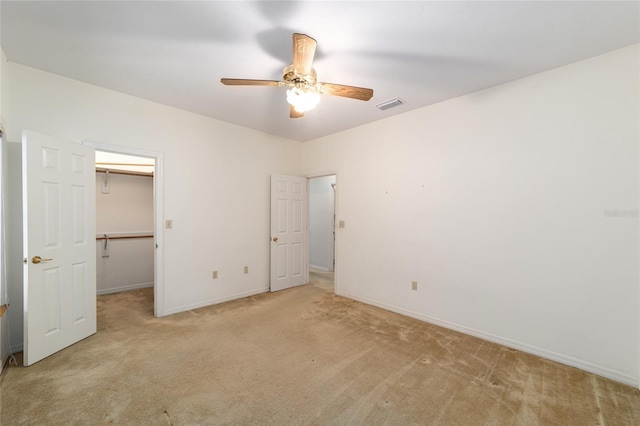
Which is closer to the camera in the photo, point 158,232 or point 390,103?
point 390,103

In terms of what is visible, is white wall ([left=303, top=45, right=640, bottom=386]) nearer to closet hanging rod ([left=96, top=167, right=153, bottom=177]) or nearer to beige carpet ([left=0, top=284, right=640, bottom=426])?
beige carpet ([left=0, top=284, right=640, bottom=426])

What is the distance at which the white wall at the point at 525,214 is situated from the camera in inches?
86.3

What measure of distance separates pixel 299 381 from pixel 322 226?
4.38 meters

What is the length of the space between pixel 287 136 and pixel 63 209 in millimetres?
3123

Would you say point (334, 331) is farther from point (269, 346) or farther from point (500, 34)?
point (500, 34)

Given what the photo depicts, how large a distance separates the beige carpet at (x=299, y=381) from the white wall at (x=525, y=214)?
354 millimetres

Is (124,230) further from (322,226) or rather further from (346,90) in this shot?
A: (346,90)

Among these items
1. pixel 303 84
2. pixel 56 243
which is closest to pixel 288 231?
pixel 56 243

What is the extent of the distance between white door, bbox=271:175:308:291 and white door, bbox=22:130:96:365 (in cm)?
239

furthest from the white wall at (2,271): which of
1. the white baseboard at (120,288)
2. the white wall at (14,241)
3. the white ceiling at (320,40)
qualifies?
the white baseboard at (120,288)

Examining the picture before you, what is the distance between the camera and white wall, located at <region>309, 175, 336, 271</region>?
6.24 meters

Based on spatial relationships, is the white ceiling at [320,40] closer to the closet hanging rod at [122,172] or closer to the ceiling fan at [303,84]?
the ceiling fan at [303,84]

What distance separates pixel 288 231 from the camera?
4.78m

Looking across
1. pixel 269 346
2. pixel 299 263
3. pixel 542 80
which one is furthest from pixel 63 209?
pixel 542 80
